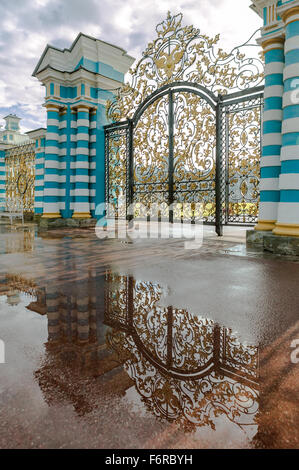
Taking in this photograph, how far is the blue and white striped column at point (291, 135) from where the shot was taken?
4.82 metres

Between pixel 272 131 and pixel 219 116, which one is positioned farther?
pixel 219 116

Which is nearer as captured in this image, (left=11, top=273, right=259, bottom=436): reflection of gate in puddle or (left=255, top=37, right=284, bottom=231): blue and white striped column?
(left=11, top=273, right=259, bottom=436): reflection of gate in puddle

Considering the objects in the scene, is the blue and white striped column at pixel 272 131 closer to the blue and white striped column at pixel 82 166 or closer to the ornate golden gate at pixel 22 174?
the blue and white striped column at pixel 82 166

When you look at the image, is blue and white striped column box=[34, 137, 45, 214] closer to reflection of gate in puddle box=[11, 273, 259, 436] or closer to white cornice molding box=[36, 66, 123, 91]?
white cornice molding box=[36, 66, 123, 91]

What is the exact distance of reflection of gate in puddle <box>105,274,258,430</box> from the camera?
1191 millimetres

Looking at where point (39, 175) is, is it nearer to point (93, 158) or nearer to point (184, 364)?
point (93, 158)

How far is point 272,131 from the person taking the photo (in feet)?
18.1

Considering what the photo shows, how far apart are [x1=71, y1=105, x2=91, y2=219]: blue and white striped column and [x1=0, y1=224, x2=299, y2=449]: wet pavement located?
673cm

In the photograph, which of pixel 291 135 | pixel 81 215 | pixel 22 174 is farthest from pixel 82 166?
pixel 291 135

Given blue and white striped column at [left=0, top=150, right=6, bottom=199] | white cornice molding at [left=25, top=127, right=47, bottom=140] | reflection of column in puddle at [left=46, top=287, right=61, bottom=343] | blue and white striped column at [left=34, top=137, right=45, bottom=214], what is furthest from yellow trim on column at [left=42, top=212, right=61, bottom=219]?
reflection of column in puddle at [left=46, top=287, right=61, bottom=343]

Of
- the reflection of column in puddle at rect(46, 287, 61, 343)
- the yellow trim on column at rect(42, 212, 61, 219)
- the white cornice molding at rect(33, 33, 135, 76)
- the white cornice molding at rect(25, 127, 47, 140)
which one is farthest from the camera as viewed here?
the white cornice molding at rect(25, 127, 47, 140)

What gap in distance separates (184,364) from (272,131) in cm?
519

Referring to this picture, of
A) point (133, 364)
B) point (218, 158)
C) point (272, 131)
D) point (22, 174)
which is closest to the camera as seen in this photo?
point (133, 364)

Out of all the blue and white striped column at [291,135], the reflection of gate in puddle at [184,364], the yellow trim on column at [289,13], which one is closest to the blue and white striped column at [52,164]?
the yellow trim on column at [289,13]
